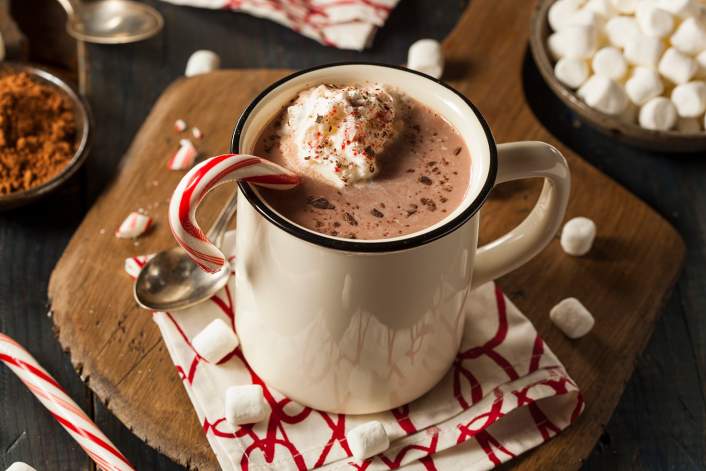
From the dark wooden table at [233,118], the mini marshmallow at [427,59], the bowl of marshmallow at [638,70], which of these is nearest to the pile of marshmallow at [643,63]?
the bowl of marshmallow at [638,70]

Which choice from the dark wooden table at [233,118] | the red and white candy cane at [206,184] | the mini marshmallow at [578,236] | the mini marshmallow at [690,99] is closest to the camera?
the red and white candy cane at [206,184]

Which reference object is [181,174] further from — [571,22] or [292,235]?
[571,22]

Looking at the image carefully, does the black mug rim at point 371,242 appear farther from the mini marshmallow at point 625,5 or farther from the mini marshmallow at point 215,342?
the mini marshmallow at point 625,5

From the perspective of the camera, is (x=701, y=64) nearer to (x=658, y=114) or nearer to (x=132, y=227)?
(x=658, y=114)

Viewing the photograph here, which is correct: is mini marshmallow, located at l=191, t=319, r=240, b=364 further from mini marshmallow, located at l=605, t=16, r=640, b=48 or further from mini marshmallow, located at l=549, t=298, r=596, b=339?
mini marshmallow, located at l=605, t=16, r=640, b=48

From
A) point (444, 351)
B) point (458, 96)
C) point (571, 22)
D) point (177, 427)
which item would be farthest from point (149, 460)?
point (571, 22)

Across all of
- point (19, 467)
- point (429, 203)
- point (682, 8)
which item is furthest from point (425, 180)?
point (682, 8)
